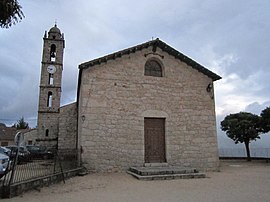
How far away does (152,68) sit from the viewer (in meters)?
14.0

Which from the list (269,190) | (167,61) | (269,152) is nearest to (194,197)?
(269,190)

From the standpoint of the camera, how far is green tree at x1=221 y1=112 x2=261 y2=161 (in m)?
22.8

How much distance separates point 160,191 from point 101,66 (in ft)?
24.7

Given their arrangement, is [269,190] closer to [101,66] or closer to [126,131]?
[126,131]

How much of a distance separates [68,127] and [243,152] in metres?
20.0

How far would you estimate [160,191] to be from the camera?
7320 mm

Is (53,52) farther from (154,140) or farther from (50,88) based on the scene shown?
(154,140)

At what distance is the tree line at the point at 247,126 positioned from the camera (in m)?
22.2

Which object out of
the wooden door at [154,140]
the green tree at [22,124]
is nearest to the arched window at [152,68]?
the wooden door at [154,140]

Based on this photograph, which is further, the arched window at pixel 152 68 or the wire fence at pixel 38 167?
the arched window at pixel 152 68

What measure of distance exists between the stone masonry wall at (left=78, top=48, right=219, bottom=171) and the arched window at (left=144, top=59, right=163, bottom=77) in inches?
11.7

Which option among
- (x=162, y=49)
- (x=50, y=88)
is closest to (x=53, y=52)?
(x=50, y=88)

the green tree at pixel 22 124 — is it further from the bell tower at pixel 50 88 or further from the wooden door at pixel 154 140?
the wooden door at pixel 154 140

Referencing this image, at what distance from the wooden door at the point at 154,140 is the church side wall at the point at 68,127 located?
10883mm
